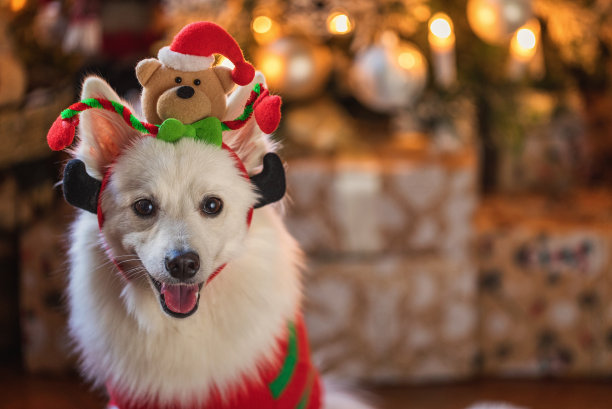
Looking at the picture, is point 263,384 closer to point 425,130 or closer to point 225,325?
point 225,325

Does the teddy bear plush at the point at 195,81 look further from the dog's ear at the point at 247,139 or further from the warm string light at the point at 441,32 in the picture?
the warm string light at the point at 441,32

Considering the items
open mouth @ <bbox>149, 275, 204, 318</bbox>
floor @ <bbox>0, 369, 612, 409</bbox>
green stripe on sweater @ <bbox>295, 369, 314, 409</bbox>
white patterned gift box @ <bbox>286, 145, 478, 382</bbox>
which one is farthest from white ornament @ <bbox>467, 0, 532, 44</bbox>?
open mouth @ <bbox>149, 275, 204, 318</bbox>

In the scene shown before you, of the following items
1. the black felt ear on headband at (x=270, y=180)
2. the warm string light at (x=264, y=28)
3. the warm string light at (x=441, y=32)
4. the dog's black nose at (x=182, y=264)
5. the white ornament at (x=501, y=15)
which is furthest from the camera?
the warm string light at (x=264, y=28)

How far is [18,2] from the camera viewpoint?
210 cm

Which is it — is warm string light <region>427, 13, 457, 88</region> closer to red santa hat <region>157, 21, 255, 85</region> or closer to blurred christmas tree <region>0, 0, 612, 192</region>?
blurred christmas tree <region>0, 0, 612, 192</region>

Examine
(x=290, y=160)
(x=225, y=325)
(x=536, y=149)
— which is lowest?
(x=225, y=325)

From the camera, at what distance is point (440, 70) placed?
6.85 feet

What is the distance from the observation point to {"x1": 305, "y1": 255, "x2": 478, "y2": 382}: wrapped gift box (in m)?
1.95

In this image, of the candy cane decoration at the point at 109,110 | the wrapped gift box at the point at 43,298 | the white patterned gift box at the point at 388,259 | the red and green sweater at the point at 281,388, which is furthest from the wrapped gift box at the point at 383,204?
the candy cane decoration at the point at 109,110

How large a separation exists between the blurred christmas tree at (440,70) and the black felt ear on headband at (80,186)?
1080mm

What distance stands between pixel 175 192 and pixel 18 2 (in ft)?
4.97

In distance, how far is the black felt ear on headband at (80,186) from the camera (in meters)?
0.90

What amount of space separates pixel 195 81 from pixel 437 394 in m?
1.38

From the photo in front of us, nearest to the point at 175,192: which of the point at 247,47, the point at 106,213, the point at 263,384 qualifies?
the point at 106,213
